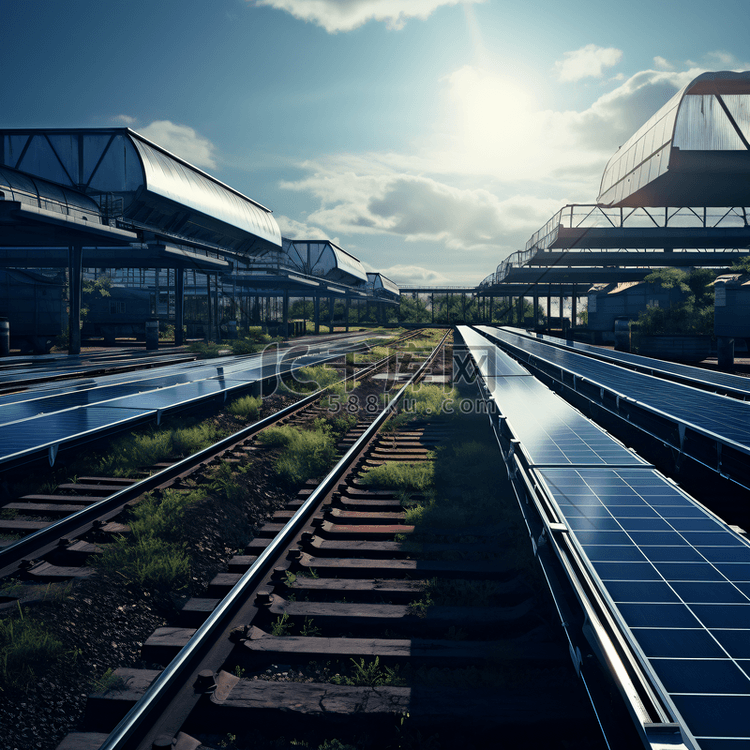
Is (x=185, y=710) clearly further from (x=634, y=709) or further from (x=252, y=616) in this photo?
(x=634, y=709)

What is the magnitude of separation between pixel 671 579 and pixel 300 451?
19.3ft

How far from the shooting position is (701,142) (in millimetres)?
25766

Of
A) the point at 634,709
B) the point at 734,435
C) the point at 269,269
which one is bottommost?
A: the point at 634,709

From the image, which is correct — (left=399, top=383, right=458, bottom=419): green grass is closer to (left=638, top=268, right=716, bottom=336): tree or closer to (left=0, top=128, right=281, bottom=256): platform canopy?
(left=638, top=268, right=716, bottom=336): tree

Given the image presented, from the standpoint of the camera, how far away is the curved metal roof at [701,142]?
25391 mm

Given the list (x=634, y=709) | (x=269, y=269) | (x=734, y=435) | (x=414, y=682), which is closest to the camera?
(x=634, y=709)

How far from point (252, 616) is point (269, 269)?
33.6 metres

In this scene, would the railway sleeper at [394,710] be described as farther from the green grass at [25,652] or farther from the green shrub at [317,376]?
the green shrub at [317,376]

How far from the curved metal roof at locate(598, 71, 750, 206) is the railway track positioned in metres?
29.3

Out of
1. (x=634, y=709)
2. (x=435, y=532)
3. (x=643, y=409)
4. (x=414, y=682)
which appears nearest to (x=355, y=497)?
(x=435, y=532)

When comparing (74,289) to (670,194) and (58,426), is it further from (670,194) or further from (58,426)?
(670,194)

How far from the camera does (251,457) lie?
770 centimetres

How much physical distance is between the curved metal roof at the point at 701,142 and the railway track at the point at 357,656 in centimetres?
2928

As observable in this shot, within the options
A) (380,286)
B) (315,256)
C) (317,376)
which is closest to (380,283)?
(380,286)
